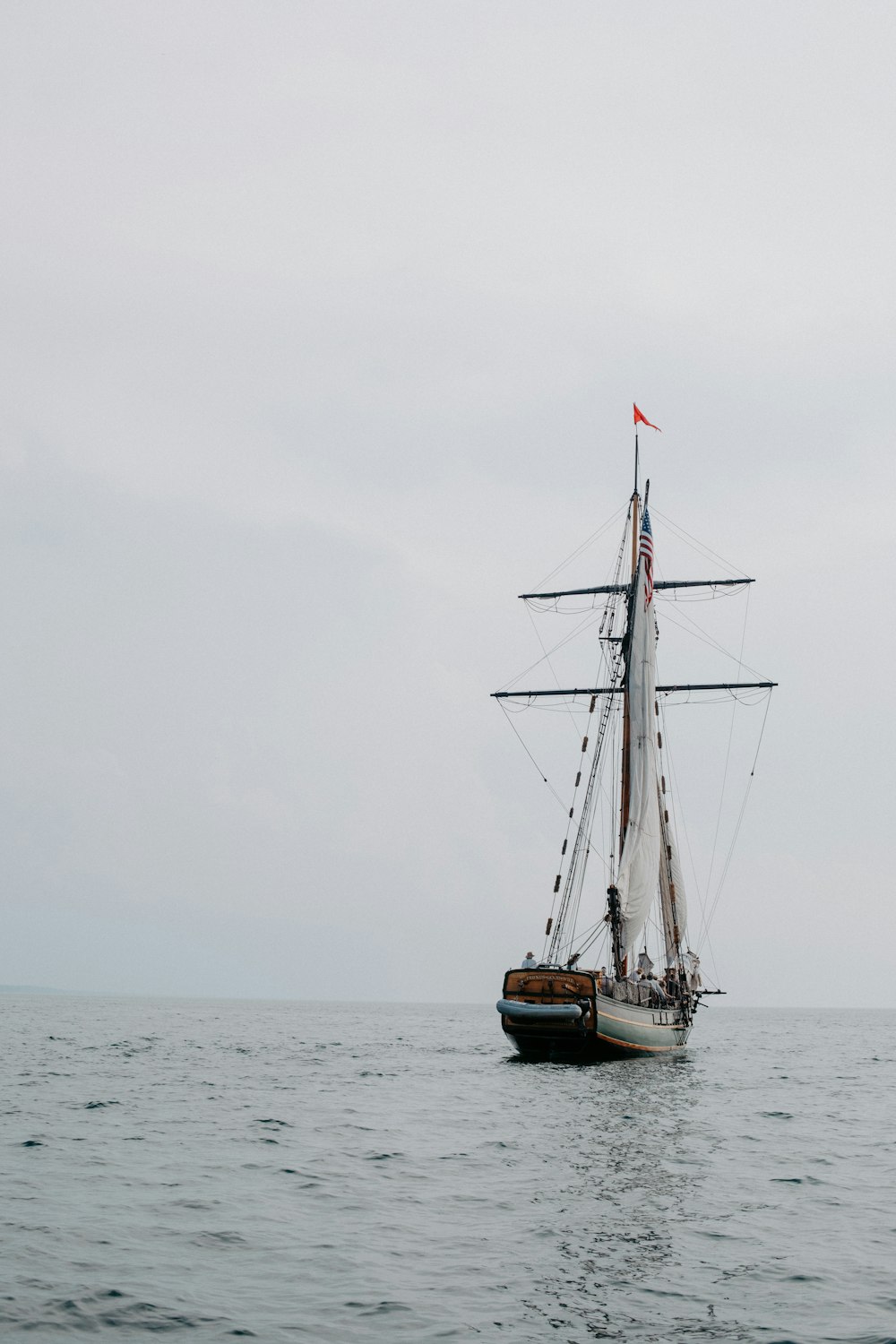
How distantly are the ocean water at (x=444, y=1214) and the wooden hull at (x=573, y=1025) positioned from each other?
673cm

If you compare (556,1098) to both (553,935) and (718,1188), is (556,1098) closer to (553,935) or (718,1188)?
(718,1188)

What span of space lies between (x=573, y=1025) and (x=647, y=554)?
25.6 metres

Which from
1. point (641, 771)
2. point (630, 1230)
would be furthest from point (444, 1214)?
point (641, 771)

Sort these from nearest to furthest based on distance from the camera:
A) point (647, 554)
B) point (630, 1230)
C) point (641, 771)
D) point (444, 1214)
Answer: point (630, 1230) < point (444, 1214) < point (641, 771) < point (647, 554)

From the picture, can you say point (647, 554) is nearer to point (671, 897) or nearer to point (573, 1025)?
point (671, 897)

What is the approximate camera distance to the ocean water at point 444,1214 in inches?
478

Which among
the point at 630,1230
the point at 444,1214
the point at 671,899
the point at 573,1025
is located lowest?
the point at 444,1214

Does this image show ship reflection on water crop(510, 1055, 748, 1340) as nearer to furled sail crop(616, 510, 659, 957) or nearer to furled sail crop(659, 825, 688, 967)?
furled sail crop(616, 510, 659, 957)

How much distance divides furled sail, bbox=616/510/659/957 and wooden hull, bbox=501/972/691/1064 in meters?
5.26

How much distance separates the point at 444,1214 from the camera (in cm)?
1741

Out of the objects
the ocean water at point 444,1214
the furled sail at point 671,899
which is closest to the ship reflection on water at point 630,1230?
the ocean water at point 444,1214

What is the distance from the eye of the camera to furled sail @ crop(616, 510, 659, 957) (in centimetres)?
5331

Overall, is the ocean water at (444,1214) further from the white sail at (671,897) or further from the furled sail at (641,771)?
the white sail at (671,897)

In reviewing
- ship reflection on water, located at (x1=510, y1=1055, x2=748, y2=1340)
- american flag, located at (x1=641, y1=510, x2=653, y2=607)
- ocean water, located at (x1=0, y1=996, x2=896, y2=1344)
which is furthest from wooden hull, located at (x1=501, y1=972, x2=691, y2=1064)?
american flag, located at (x1=641, y1=510, x2=653, y2=607)
